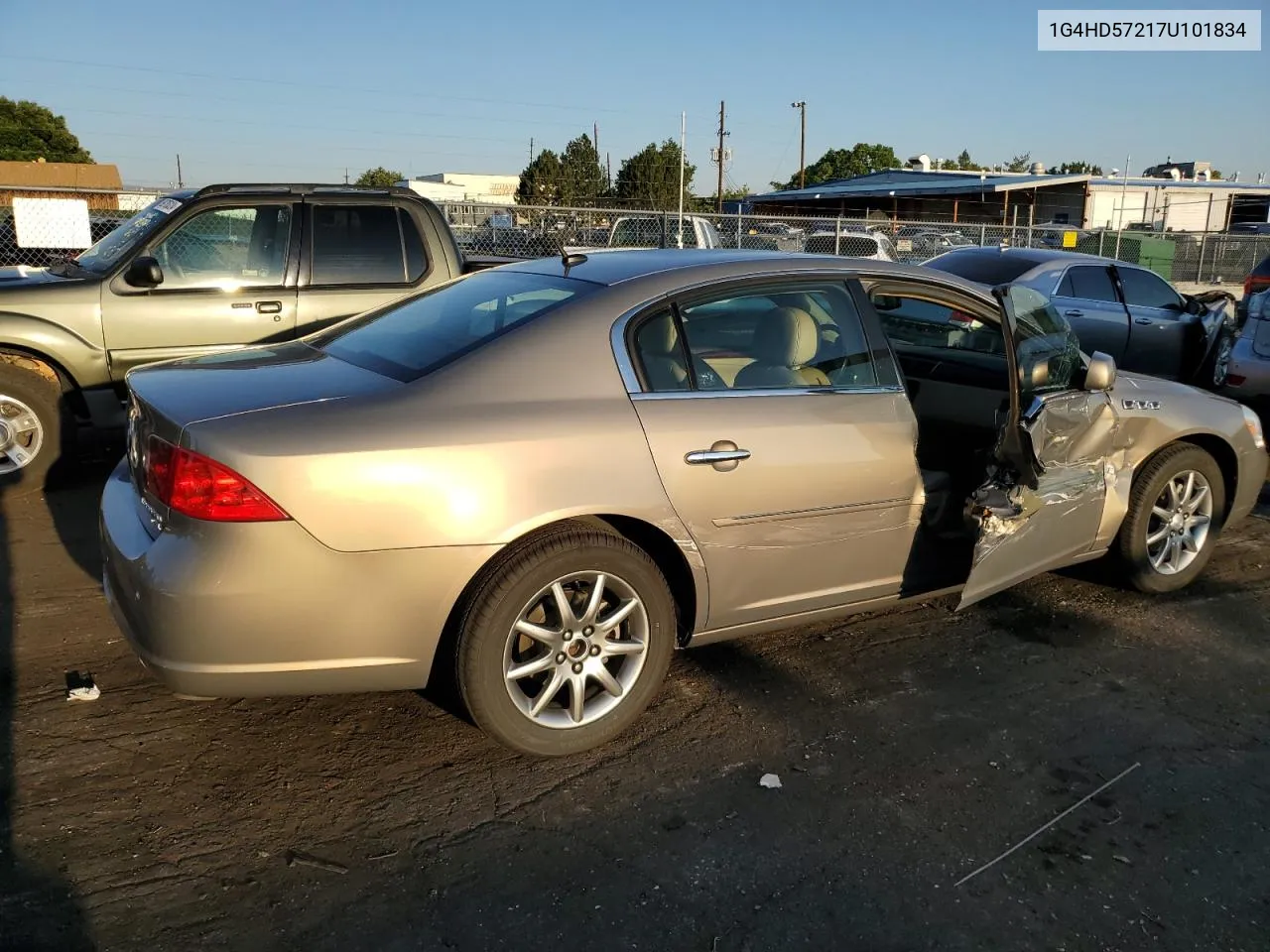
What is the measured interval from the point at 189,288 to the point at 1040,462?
16.9 ft

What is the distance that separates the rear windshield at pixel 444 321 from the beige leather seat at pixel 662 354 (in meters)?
0.26

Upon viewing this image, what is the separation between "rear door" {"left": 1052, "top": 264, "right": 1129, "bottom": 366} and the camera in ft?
31.3

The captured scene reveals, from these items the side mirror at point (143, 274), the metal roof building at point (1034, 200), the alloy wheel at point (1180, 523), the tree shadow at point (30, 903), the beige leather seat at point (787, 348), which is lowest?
the tree shadow at point (30, 903)

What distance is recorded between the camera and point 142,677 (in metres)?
3.75

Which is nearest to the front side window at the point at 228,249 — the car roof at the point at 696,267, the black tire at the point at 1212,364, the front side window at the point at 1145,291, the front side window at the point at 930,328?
the car roof at the point at 696,267

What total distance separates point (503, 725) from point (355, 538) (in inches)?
30.7

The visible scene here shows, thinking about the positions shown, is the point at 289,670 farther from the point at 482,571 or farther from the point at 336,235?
the point at 336,235

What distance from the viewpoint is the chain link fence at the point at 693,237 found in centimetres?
1002

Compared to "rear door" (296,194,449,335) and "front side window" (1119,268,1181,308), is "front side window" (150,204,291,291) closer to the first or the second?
"rear door" (296,194,449,335)

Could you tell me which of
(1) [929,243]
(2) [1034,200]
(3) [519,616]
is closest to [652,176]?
(2) [1034,200]

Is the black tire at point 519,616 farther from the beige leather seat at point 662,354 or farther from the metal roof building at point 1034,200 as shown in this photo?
the metal roof building at point 1034,200

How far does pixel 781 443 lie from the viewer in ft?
11.2

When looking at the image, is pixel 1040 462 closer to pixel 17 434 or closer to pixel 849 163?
pixel 17 434

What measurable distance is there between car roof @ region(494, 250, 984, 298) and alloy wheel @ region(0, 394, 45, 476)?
365 cm
